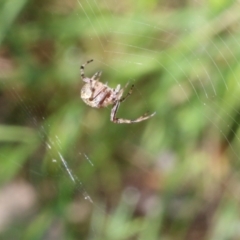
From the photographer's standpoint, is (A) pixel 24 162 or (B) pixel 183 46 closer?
(B) pixel 183 46

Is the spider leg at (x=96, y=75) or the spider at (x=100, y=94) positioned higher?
the spider leg at (x=96, y=75)

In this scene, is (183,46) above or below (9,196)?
above

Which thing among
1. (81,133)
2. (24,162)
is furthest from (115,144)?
(24,162)

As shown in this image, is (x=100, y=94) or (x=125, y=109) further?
(x=125, y=109)

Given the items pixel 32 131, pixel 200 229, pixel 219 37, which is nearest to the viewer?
pixel 219 37

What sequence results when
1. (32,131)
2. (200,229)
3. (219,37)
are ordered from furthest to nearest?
1. (200,229)
2. (32,131)
3. (219,37)

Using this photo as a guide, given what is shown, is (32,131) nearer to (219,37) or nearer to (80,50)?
(80,50)

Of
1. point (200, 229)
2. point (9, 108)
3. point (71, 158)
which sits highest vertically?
point (9, 108)

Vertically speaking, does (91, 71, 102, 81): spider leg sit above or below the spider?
above
